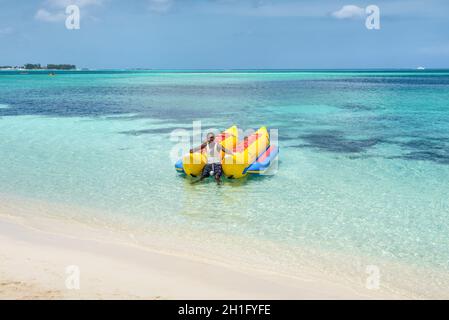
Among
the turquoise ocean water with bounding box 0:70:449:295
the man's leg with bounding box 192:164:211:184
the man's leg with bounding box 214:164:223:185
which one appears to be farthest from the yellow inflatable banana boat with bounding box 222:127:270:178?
the man's leg with bounding box 192:164:211:184

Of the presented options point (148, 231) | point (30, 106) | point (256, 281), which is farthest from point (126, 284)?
point (30, 106)

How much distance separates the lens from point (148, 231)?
6328 millimetres

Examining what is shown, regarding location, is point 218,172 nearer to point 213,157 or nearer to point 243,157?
point 213,157

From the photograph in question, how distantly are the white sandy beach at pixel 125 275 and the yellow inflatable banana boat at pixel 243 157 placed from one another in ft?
10.1

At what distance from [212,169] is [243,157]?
676 mm

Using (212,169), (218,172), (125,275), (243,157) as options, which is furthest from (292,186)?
(125,275)

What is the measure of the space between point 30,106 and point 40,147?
44.9ft

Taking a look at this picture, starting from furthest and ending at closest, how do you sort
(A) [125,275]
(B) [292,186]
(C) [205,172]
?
(C) [205,172]
(B) [292,186]
(A) [125,275]

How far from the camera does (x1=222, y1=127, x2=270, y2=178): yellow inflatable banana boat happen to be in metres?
8.55

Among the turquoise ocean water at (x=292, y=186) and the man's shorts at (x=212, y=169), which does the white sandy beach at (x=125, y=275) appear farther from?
the man's shorts at (x=212, y=169)

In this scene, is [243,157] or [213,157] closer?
[213,157]

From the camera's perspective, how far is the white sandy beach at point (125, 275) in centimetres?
421

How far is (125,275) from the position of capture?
4.62 m
